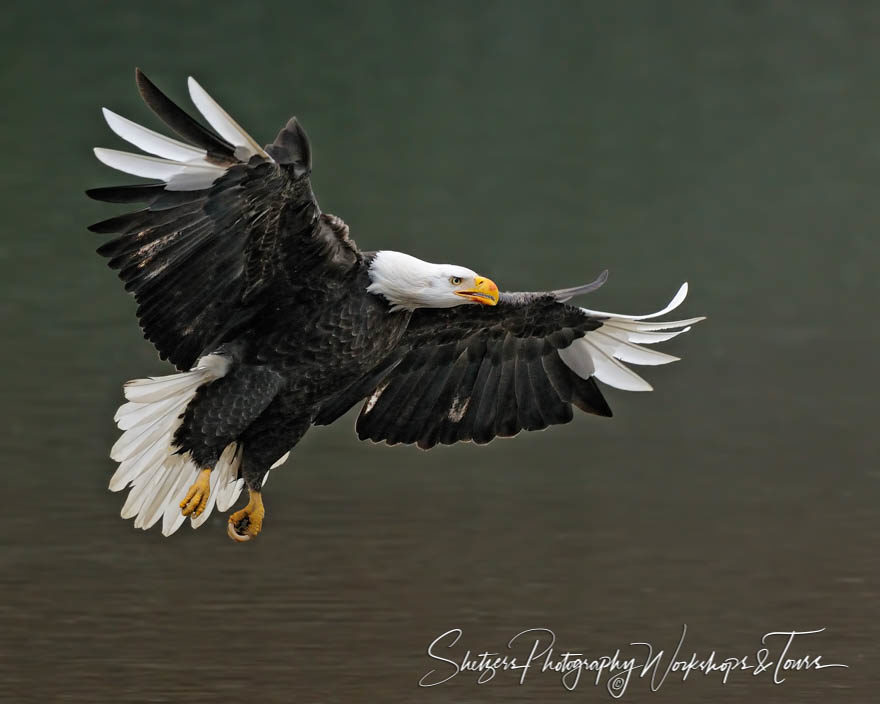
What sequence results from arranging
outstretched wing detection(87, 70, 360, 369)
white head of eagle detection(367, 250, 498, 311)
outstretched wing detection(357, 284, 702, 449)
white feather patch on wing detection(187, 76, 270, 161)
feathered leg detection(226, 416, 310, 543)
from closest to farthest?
white feather patch on wing detection(187, 76, 270, 161) < outstretched wing detection(87, 70, 360, 369) < white head of eagle detection(367, 250, 498, 311) < feathered leg detection(226, 416, 310, 543) < outstretched wing detection(357, 284, 702, 449)

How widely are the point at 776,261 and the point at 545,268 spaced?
2.21 m

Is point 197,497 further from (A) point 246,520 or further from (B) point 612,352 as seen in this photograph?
(B) point 612,352

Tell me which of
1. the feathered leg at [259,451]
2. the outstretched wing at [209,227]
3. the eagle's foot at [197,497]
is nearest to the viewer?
the outstretched wing at [209,227]

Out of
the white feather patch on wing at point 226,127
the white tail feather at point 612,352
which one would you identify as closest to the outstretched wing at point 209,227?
the white feather patch on wing at point 226,127

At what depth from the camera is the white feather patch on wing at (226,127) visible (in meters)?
5.70

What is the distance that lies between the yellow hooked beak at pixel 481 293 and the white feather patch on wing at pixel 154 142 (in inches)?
43.3

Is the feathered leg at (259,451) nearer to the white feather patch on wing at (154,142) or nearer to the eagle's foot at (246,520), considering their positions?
the eagle's foot at (246,520)

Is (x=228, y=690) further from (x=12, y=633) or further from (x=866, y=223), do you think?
(x=866, y=223)

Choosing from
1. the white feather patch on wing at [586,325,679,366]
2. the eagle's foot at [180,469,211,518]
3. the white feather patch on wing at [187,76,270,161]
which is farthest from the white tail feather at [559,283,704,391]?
the white feather patch on wing at [187,76,270,161]

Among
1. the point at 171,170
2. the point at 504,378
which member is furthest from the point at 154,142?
the point at 504,378

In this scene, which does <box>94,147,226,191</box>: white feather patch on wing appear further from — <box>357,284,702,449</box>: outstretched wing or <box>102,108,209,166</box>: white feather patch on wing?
<box>357,284,702,449</box>: outstretched wing

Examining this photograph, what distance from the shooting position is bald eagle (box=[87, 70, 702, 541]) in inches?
235

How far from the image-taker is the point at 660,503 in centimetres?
873

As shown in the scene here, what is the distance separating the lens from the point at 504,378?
7.34 meters
